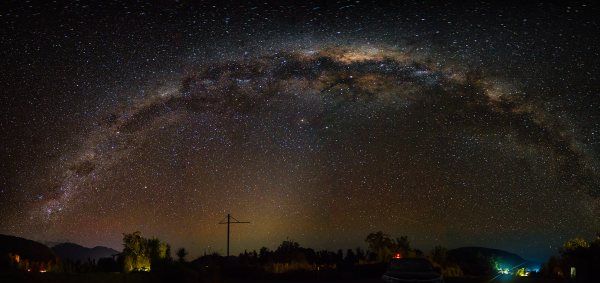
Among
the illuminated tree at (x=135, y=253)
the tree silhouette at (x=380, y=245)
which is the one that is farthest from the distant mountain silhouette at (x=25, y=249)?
the tree silhouette at (x=380, y=245)

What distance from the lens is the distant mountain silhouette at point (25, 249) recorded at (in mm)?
34281

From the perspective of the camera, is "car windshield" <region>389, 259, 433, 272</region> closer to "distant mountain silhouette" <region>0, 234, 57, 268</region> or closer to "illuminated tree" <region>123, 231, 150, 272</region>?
"illuminated tree" <region>123, 231, 150, 272</region>

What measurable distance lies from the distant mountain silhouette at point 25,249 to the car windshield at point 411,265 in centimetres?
2360

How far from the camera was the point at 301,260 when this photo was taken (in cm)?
3619

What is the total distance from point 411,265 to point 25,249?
2700 cm

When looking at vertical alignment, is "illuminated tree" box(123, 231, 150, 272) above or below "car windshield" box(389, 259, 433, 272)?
above

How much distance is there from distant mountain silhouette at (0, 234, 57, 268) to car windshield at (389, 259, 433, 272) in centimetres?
2360

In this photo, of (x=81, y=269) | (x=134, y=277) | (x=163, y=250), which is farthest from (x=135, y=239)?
(x=134, y=277)

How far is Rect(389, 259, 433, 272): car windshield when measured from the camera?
17.4 meters

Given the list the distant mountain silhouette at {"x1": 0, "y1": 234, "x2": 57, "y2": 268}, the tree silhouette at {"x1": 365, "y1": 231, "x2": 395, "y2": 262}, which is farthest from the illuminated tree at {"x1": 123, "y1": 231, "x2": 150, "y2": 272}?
the tree silhouette at {"x1": 365, "y1": 231, "x2": 395, "y2": 262}

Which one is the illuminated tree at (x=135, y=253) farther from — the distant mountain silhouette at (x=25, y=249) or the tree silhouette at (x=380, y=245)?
the tree silhouette at (x=380, y=245)

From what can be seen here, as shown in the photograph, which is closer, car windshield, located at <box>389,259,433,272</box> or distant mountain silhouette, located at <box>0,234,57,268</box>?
car windshield, located at <box>389,259,433,272</box>

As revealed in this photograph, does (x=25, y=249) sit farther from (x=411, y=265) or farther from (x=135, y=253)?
(x=411, y=265)

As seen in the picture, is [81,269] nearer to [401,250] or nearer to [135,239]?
[135,239]
